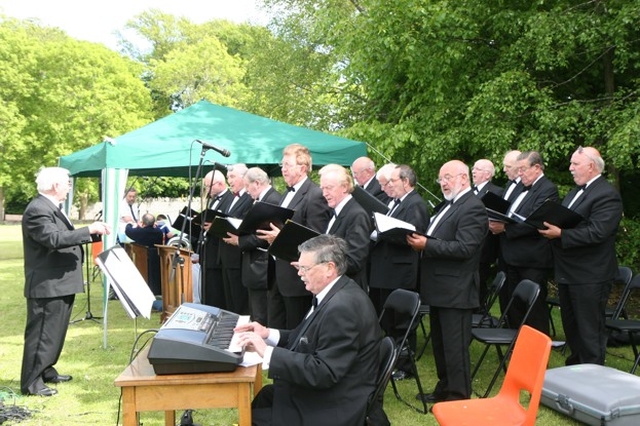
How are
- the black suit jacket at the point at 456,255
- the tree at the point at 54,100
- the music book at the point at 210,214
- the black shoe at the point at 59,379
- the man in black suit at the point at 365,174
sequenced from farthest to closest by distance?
the tree at the point at 54,100 < the man in black suit at the point at 365,174 < the music book at the point at 210,214 < the black shoe at the point at 59,379 < the black suit jacket at the point at 456,255

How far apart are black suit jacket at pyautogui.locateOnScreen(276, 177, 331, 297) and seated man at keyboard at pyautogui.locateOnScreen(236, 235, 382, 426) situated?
77.2 inches

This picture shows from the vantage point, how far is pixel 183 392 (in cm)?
301

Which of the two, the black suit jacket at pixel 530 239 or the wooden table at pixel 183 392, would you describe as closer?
the wooden table at pixel 183 392

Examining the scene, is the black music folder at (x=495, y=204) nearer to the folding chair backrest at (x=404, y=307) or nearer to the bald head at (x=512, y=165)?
the bald head at (x=512, y=165)

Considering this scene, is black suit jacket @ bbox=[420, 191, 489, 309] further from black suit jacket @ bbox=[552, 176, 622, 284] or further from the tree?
the tree

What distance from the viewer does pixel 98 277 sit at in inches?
544

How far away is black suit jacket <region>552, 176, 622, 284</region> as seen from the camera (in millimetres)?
5137

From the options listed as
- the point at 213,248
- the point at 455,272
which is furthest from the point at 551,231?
the point at 213,248

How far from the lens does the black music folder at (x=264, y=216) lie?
509cm

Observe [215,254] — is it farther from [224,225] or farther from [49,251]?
[49,251]

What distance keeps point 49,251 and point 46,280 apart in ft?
0.81

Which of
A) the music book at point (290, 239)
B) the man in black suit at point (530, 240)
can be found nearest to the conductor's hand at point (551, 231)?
the man in black suit at point (530, 240)

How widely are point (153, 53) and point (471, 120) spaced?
133 feet

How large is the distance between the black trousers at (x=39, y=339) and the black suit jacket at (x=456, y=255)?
10.2ft
